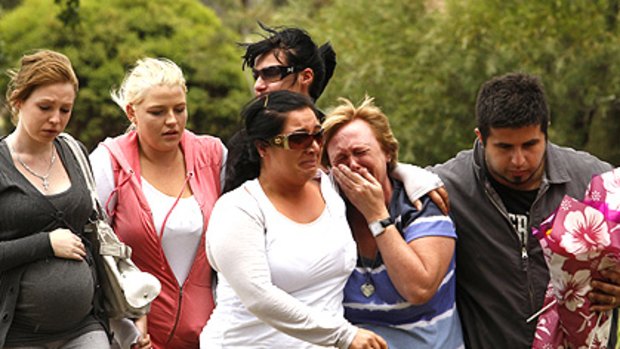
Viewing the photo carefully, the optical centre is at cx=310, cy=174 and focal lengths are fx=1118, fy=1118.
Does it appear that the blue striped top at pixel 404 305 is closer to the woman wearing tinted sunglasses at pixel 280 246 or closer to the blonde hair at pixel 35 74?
the woman wearing tinted sunglasses at pixel 280 246

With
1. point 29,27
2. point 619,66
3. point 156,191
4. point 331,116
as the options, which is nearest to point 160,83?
point 156,191

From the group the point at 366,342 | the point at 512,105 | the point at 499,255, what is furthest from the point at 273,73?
the point at 366,342

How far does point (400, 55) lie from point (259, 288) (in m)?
8.32

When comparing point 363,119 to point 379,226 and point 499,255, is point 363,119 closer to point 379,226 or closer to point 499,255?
point 379,226

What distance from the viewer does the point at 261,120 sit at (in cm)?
473

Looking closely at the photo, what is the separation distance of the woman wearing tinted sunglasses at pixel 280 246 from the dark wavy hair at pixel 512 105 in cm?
89

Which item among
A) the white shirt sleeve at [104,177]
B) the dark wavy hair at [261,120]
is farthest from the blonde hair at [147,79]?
the dark wavy hair at [261,120]

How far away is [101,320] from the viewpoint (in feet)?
16.9

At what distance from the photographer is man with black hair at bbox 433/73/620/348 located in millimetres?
5262

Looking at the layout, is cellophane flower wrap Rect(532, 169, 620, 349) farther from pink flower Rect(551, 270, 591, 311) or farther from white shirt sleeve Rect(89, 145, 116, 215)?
white shirt sleeve Rect(89, 145, 116, 215)

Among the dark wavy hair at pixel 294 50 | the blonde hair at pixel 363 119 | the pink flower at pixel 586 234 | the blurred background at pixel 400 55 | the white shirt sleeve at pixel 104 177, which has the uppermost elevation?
the dark wavy hair at pixel 294 50

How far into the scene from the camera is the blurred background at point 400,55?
11281mm

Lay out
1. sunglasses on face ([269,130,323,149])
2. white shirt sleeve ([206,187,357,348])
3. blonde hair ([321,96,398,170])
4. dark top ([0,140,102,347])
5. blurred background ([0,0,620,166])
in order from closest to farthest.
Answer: white shirt sleeve ([206,187,357,348]) < sunglasses on face ([269,130,323,149]) < dark top ([0,140,102,347]) < blonde hair ([321,96,398,170]) < blurred background ([0,0,620,166])

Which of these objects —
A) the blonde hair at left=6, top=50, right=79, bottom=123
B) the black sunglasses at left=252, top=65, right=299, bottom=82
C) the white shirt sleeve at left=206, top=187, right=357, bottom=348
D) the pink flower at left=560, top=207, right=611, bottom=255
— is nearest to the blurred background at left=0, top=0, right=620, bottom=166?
the black sunglasses at left=252, top=65, right=299, bottom=82
